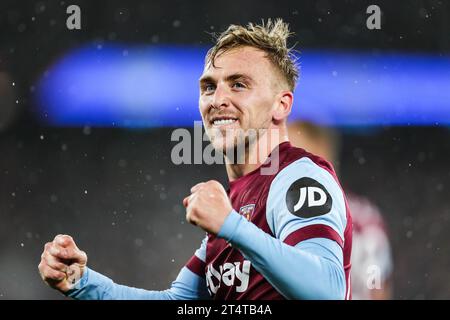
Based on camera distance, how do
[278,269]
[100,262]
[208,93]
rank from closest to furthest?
[278,269], [208,93], [100,262]

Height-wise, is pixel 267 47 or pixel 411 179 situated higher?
pixel 267 47

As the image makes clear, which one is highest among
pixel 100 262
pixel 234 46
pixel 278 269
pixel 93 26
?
pixel 93 26

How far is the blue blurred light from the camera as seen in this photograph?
5.18 m

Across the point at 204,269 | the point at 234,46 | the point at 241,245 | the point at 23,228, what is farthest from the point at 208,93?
the point at 23,228

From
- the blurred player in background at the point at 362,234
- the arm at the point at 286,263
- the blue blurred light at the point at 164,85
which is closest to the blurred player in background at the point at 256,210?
the arm at the point at 286,263

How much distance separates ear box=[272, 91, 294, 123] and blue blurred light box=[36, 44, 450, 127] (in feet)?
8.93

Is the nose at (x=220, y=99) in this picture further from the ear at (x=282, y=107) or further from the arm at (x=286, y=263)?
the arm at (x=286, y=263)

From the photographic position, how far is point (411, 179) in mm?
5488

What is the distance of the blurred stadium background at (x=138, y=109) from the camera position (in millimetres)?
5184

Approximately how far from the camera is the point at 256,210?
2.10 m

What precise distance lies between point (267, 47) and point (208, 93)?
0.27 meters

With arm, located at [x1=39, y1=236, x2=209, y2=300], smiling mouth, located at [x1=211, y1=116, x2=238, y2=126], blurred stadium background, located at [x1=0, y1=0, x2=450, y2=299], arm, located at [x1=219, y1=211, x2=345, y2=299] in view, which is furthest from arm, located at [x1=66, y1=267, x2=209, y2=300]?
blurred stadium background, located at [x1=0, y1=0, x2=450, y2=299]

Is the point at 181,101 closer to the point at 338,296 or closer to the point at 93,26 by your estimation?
the point at 93,26

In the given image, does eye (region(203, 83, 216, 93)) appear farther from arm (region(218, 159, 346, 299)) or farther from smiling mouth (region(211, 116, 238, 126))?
arm (region(218, 159, 346, 299))
